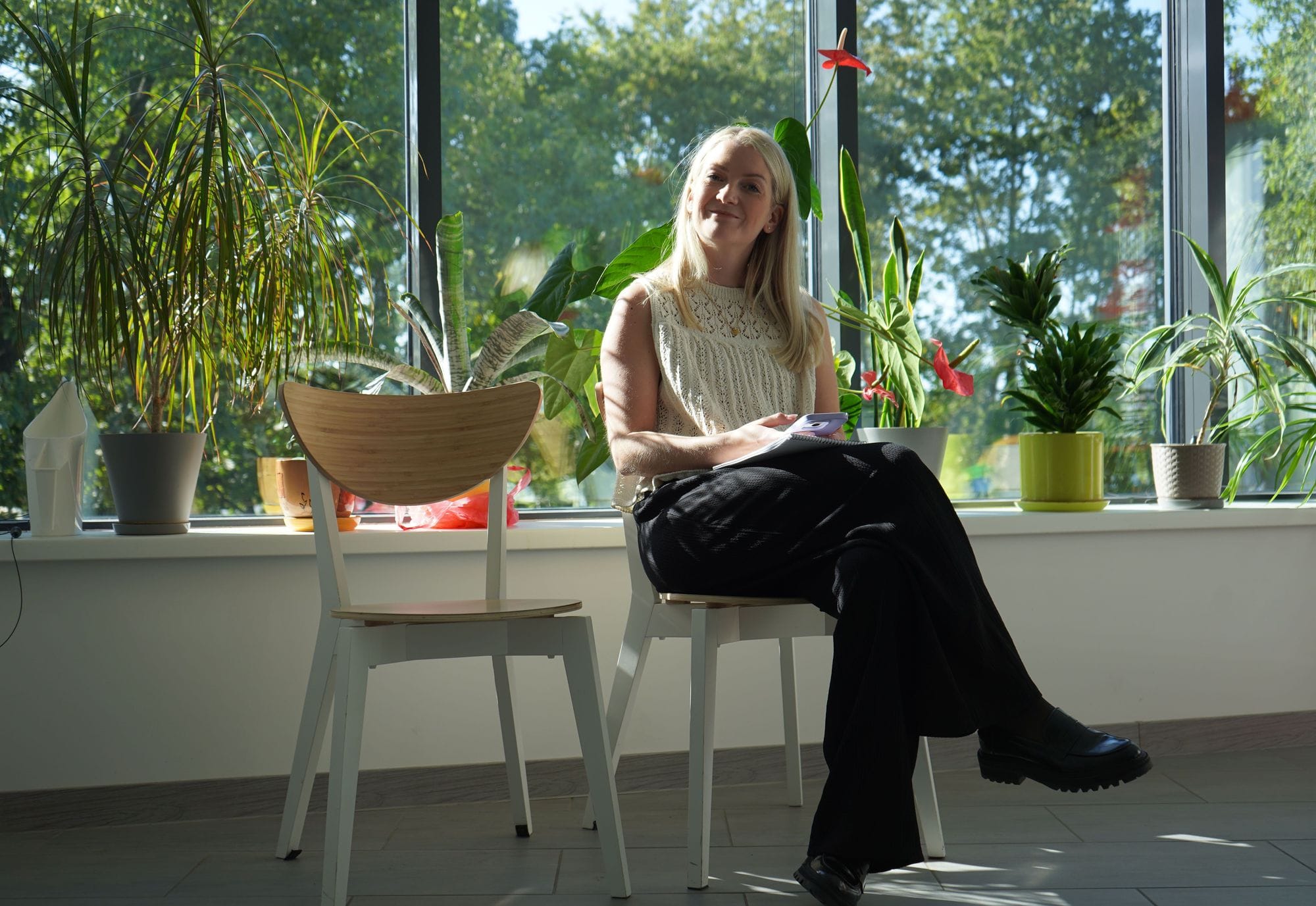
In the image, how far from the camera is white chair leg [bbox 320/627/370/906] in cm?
162

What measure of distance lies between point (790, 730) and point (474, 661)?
65 centimetres

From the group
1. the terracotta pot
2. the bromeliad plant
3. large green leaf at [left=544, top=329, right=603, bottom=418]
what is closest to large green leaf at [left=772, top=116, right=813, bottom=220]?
the bromeliad plant

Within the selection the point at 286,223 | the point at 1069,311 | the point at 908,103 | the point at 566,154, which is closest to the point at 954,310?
the point at 1069,311

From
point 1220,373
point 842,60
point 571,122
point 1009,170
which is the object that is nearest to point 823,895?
point 842,60

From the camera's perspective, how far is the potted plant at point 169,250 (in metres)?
2.11

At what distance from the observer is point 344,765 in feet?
5.30

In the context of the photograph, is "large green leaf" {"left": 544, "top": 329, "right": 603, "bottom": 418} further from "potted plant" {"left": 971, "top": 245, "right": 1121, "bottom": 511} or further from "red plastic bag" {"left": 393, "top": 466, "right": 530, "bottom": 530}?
"potted plant" {"left": 971, "top": 245, "right": 1121, "bottom": 511}

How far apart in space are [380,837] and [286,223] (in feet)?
3.79

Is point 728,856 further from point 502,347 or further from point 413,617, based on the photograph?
point 502,347

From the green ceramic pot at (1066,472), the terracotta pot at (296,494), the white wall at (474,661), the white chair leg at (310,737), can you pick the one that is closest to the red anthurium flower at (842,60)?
the green ceramic pot at (1066,472)

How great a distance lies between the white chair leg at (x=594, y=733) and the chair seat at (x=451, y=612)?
47 millimetres

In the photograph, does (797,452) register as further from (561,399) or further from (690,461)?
(561,399)

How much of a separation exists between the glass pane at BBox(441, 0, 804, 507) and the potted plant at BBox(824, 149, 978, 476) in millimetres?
484

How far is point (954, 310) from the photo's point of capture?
3.11 metres
